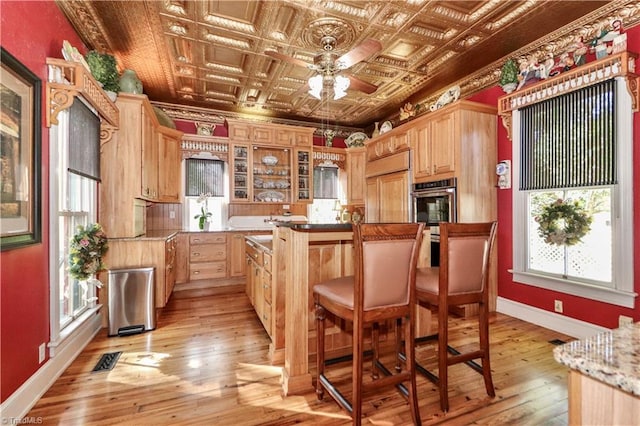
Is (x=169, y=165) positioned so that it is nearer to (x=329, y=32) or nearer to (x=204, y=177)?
(x=204, y=177)

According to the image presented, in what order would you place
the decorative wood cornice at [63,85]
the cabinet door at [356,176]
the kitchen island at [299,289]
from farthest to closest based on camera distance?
1. the cabinet door at [356,176]
2. the decorative wood cornice at [63,85]
3. the kitchen island at [299,289]

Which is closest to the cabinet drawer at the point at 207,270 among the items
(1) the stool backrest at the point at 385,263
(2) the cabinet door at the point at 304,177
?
(2) the cabinet door at the point at 304,177

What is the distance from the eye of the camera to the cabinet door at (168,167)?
4301mm

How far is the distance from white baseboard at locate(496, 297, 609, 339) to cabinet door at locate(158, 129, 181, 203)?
16.0 feet

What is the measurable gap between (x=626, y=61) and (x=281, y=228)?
3173 millimetres

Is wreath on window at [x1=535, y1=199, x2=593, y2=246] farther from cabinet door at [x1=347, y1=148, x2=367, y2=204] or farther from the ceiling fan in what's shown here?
cabinet door at [x1=347, y1=148, x2=367, y2=204]

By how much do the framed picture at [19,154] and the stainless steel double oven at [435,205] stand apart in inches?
138

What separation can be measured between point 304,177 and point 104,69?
3.44 metres

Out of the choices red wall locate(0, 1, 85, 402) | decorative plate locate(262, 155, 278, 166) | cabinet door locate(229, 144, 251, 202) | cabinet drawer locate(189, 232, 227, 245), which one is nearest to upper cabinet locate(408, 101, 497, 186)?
decorative plate locate(262, 155, 278, 166)

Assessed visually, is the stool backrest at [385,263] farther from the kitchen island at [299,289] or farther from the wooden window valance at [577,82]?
the wooden window valance at [577,82]

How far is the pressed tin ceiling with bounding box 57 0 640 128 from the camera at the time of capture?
2.72 m

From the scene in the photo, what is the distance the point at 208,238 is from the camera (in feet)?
15.5

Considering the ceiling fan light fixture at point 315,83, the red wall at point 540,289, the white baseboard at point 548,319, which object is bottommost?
the white baseboard at point 548,319

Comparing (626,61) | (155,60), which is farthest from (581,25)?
(155,60)
